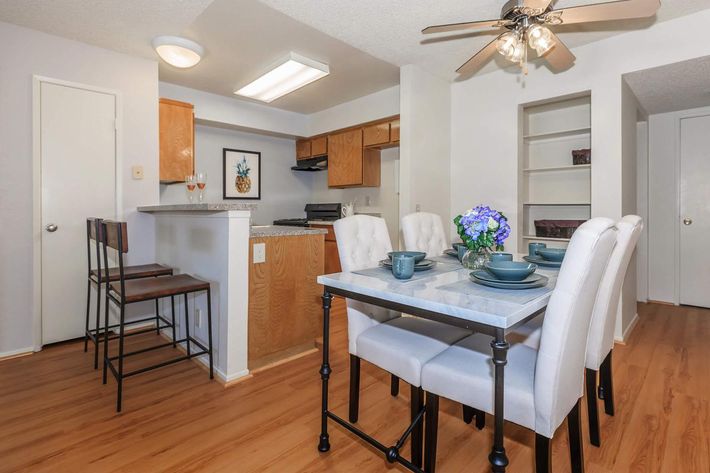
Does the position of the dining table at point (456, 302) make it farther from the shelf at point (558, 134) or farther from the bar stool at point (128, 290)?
the shelf at point (558, 134)

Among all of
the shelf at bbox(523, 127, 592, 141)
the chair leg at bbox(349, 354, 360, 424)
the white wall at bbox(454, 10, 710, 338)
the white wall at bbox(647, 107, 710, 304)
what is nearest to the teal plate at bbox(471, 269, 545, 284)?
the chair leg at bbox(349, 354, 360, 424)

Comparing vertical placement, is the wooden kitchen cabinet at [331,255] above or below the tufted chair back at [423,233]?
below

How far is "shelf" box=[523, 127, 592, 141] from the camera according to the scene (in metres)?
3.28

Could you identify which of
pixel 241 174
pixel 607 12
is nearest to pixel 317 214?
pixel 241 174

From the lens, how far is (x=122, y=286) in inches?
76.0

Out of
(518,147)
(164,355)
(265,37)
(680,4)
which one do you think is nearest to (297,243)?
(164,355)

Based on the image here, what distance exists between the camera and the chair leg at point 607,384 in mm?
1801

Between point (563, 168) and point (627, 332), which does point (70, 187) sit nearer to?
point (563, 168)

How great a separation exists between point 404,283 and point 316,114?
4311 millimetres

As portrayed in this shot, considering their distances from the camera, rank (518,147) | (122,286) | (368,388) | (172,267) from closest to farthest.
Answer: (122,286)
(368,388)
(172,267)
(518,147)

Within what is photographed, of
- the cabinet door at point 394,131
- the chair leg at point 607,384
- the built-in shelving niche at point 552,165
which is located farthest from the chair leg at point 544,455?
the cabinet door at point 394,131

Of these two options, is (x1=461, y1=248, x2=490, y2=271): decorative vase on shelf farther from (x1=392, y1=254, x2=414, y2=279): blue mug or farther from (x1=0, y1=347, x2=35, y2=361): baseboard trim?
(x1=0, y1=347, x2=35, y2=361): baseboard trim

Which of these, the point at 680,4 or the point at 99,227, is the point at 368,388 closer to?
the point at 99,227

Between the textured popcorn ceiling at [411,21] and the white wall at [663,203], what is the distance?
1920mm
